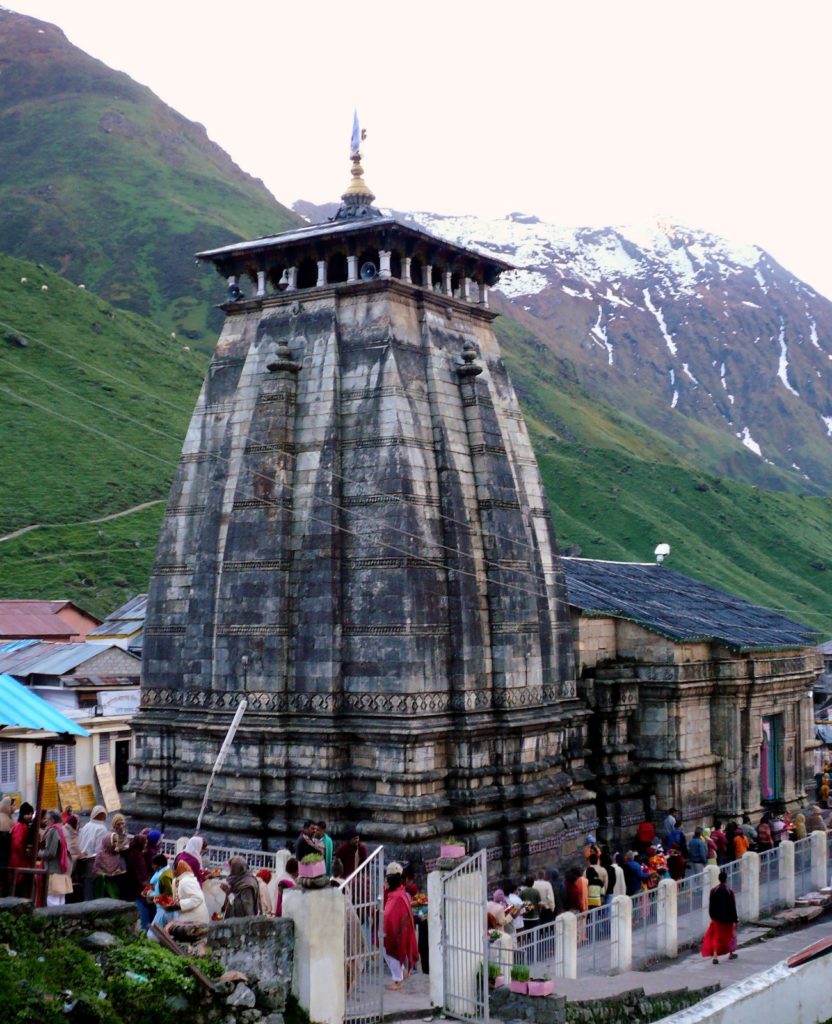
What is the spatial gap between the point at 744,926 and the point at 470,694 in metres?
6.33

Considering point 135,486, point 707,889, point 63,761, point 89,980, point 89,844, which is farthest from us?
point 135,486

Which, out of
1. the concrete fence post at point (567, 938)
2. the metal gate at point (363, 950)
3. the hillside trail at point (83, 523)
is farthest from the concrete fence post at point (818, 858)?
the hillside trail at point (83, 523)

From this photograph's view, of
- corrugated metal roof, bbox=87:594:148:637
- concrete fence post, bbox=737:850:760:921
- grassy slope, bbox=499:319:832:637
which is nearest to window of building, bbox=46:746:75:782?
corrugated metal roof, bbox=87:594:148:637

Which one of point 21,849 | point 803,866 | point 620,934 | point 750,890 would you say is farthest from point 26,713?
point 803,866

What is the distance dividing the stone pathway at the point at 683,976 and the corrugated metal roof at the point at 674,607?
6639 millimetres

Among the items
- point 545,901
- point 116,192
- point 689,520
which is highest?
point 116,192

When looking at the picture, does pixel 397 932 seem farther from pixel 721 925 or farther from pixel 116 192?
pixel 116 192

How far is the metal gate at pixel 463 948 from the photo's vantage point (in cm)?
1473

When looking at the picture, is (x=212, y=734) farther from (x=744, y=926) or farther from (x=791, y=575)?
(x=791, y=575)

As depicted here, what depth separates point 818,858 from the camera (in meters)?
24.2

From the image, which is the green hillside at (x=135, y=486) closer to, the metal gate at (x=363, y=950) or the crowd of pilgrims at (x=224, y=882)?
Answer: the crowd of pilgrims at (x=224, y=882)

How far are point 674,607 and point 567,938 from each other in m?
14.0

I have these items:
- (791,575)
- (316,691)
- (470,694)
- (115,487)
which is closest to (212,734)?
(316,691)

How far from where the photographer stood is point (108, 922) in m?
12.4
